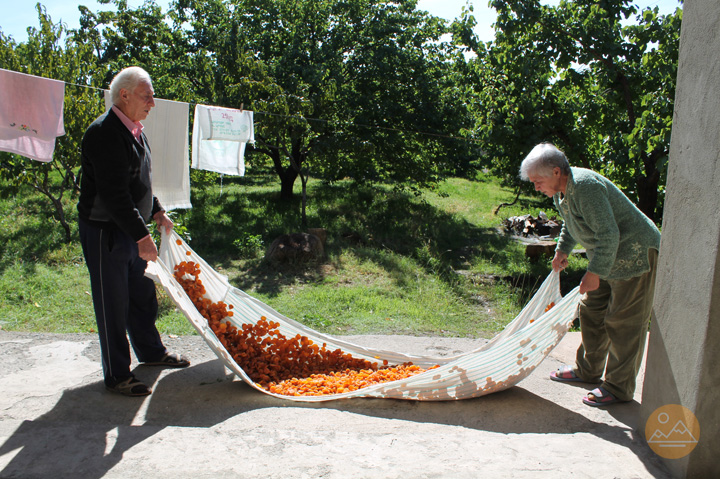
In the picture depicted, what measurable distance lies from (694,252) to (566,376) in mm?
1470

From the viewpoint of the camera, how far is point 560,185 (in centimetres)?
291

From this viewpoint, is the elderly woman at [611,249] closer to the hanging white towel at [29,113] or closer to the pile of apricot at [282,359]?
the pile of apricot at [282,359]

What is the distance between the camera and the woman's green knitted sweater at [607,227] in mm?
2781

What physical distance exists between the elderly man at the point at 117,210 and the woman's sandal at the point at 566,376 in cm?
245

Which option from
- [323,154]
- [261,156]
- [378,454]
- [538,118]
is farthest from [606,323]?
[261,156]

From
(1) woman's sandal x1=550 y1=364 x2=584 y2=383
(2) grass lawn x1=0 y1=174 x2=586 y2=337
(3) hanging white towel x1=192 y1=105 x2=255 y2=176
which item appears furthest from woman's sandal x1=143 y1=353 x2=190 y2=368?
(3) hanging white towel x1=192 y1=105 x2=255 y2=176

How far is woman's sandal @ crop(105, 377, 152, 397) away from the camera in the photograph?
299 cm

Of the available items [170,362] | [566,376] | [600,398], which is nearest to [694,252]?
[600,398]

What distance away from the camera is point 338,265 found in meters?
7.92

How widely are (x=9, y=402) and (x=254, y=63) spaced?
25.3 feet

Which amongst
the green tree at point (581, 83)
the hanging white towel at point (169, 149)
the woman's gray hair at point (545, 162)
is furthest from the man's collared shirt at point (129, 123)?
the green tree at point (581, 83)

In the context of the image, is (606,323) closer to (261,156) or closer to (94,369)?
(94,369)

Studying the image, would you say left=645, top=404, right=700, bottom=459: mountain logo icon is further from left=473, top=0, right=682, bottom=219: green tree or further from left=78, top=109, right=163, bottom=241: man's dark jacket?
left=473, top=0, right=682, bottom=219: green tree

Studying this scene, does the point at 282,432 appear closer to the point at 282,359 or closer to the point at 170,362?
the point at 282,359
